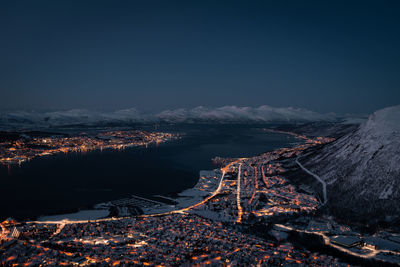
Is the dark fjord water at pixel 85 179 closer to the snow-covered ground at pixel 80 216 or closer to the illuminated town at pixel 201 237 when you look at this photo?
the snow-covered ground at pixel 80 216

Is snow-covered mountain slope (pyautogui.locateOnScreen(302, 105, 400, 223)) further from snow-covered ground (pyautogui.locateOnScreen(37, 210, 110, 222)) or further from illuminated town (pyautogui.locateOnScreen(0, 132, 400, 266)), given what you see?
snow-covered ground (pyautogui.locateOnScreen(37, 210, 110, 222))

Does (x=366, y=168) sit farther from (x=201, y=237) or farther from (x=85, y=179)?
(x=85, y=179)

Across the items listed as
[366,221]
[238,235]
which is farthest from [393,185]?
[238,235]

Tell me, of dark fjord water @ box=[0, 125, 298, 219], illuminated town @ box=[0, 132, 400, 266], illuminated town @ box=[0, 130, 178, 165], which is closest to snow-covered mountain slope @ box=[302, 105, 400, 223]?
illuminated town @ box=[0, 132, 400, 266]

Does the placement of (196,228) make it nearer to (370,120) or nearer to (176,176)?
(176,176)

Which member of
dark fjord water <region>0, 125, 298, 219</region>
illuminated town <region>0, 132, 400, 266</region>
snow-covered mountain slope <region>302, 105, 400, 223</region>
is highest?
snow-covered mountain slope <region>302, 105, 400, 223</region>

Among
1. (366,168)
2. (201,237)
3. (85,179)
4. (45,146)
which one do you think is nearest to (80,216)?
(201,237)
